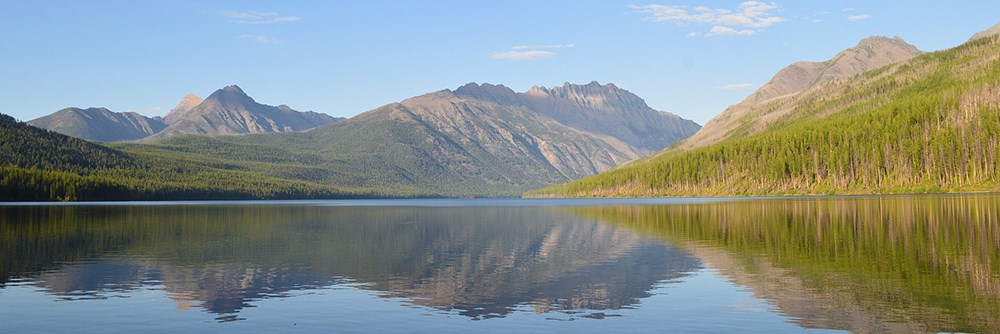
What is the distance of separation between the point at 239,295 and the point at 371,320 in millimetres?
9435

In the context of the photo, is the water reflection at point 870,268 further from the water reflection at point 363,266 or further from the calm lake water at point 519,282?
the water reflection at point 363,266

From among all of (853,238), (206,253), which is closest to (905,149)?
(853,238)

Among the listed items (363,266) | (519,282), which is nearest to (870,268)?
(519,282)

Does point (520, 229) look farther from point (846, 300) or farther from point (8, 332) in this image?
point (8, 332)

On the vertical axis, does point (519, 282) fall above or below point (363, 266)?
below

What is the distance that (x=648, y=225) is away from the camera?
285 ft

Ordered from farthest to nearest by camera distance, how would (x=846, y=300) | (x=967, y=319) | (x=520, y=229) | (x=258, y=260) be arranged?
Result: (x=520, y=229) → (x=258, y=260) → (x=846, y=300) → (x=967, y=319)

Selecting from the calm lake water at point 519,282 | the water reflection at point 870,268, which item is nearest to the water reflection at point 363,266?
the calm lake water at point 519,282

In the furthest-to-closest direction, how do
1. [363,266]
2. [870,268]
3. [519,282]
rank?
[363,266] → [870,268] → [519,282]

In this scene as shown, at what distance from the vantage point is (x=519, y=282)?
40.5 metres

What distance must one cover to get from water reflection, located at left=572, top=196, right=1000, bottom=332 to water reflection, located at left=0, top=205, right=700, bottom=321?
4859 millimetres

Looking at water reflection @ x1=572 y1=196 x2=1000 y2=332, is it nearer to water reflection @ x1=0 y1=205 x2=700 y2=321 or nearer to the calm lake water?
the calm lake water

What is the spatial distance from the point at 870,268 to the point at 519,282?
17.9m

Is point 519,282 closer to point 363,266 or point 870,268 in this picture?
point 363,266
